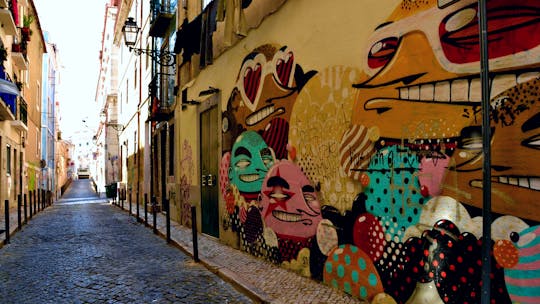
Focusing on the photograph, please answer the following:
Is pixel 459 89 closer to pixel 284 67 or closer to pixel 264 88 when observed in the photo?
pixel 284 67

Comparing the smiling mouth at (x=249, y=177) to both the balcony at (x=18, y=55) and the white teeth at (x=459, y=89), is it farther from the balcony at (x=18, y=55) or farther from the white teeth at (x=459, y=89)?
the balcony at (x=18, y=55)

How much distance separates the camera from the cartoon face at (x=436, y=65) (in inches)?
123

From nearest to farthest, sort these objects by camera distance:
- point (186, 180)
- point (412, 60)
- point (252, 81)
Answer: point (412, 60) < point (252, 81) < point (186, 180)

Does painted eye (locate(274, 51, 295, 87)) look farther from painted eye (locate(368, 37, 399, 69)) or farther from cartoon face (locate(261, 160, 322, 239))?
painted eye (locate(368, 37, 399, 69))

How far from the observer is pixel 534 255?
2.96m

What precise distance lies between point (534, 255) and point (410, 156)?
1321mm

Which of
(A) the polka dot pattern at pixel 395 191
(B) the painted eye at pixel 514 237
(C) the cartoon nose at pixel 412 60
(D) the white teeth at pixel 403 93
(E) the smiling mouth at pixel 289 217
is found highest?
(C) the cartoon nose at pixel 412 60

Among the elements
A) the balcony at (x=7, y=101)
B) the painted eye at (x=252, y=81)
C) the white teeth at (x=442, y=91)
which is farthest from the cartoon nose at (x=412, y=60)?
the balcony at (x=7, y=101)

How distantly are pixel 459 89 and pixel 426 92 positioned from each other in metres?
0.36

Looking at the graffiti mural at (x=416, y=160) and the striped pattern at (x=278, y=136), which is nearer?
the graffiti mural at (x=416, y=160)

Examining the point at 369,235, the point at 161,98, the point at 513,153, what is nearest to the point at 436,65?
the point at 513,153

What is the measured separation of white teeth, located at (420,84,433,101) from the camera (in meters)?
3.78

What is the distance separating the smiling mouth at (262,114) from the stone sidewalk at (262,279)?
7.63 feet

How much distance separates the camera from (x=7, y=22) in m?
17.3
